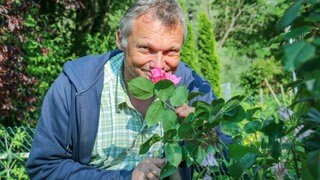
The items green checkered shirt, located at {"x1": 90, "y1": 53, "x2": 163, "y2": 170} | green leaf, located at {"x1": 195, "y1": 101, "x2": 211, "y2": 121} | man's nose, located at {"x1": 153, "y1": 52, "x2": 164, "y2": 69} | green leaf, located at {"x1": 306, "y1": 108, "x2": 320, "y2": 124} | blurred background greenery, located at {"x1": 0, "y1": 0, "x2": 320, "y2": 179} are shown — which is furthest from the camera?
green checkered shirt, located at {"x1": 90, "y1": 53, "x2": 163, "y2": 170}

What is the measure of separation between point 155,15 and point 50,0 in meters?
7.31

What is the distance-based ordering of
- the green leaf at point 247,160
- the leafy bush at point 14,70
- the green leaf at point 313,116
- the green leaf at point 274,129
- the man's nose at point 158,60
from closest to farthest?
1. the green leaf at point 313,116
2. the green leaf at point 274,129
3. the green leaf at point 247,160
4. the man's nose at point 158,60
5. the leafy bush at point 14,70

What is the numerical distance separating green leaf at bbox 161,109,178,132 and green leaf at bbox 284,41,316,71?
59 cm

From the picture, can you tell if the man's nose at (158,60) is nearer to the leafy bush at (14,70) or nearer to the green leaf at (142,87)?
the green leaf at (142,87)

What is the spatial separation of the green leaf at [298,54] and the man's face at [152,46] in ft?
3.81

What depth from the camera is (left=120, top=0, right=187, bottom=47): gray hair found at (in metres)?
1.97

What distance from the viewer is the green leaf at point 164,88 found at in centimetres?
132

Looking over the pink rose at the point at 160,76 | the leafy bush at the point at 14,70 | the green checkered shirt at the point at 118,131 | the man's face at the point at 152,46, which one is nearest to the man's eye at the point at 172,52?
the man's face at the point at 152,46

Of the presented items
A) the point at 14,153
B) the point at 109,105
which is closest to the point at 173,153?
the point at 109,105

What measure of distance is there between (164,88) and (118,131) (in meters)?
0.84

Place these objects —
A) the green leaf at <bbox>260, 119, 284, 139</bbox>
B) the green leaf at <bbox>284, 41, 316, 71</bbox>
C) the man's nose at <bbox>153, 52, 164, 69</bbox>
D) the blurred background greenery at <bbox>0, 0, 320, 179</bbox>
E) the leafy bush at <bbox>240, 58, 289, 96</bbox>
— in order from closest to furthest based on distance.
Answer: the green leaf at <bbox>284, 41, 316, 71</bbox> < the blurred background greenery at <bbox>0, 0, 320, 179</bbox> < the green leaf at <bbox>260, 119, 284, 139</bbox> < the man's nose at <bbox>153, 52, 164, 69</bbox> < the leafy bush at <bbox>240, 58, 289, 96</bbox>

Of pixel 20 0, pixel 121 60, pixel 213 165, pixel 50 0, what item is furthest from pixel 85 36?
pixel 213 165

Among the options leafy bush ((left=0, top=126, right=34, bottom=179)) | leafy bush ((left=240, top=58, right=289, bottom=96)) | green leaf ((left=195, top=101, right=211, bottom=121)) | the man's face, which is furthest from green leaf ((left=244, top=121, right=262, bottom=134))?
leafy bush ((left=240, top=58, right=289, bottom=96))

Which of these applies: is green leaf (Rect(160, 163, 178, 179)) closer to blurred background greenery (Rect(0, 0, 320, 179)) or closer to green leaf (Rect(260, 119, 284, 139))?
blurred background greenery (Rect(0, 0, 320, 179))
